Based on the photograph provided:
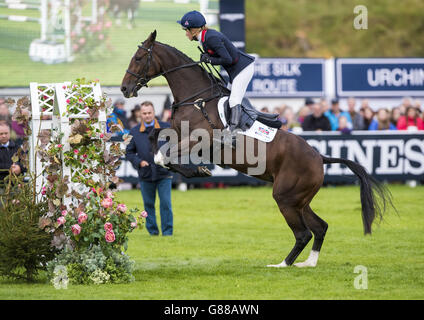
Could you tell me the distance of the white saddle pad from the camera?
9445 millimetres

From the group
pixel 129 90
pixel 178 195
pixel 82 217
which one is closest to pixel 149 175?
pixel 129 90

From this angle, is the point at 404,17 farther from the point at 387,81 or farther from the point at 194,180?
the point at 194,180

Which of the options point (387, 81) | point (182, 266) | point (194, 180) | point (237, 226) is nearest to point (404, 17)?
point (387, 81)

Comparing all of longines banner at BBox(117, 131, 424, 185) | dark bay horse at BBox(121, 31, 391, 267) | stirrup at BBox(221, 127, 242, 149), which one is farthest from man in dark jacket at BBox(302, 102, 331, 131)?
stirrup at BBox(221, 127, 242, 149)

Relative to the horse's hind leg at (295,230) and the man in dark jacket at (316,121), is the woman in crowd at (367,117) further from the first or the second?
the horse's hind leg at (295,230)

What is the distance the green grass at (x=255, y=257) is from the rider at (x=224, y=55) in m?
1.98

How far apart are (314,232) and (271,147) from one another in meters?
1.30

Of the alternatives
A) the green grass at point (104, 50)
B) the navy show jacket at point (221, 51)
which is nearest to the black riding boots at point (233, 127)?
the navy show jacket at point (221, 51)

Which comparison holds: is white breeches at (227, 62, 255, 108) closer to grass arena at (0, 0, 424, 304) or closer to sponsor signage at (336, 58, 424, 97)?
grass arena at (0, 0, 424, 304)

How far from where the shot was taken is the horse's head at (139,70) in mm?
9312

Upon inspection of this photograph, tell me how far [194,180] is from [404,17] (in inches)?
1135

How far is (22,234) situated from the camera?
8016 millimetres

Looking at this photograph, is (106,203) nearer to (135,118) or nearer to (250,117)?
(250,117)
